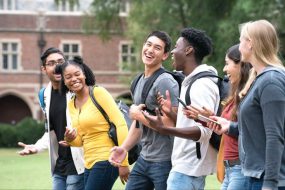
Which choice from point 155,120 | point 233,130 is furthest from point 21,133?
point 233,130

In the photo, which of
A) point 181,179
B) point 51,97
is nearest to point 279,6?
point 51,97

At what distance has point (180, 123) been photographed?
6664 millimetres

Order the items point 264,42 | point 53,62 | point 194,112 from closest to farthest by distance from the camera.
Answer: point 264,42, point 194,112, point 53,62

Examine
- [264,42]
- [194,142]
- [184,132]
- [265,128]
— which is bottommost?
[194,142]

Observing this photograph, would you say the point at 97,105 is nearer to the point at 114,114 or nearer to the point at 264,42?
the point at 114,114

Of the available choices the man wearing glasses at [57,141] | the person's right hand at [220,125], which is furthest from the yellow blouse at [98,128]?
the person's right hand at [220,125]

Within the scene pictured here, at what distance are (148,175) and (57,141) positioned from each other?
5.84ft

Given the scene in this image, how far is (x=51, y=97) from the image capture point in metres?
8.82

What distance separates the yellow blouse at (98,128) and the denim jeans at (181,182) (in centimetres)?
93

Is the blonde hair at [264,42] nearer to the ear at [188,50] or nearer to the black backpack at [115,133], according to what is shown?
the ear at [188,50]

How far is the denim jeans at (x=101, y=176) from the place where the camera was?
24.4 feet

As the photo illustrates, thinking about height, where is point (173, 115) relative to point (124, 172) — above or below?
above

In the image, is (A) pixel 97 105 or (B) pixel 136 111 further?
(A) pixel 97 105

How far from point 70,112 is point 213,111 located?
1.97 meters
